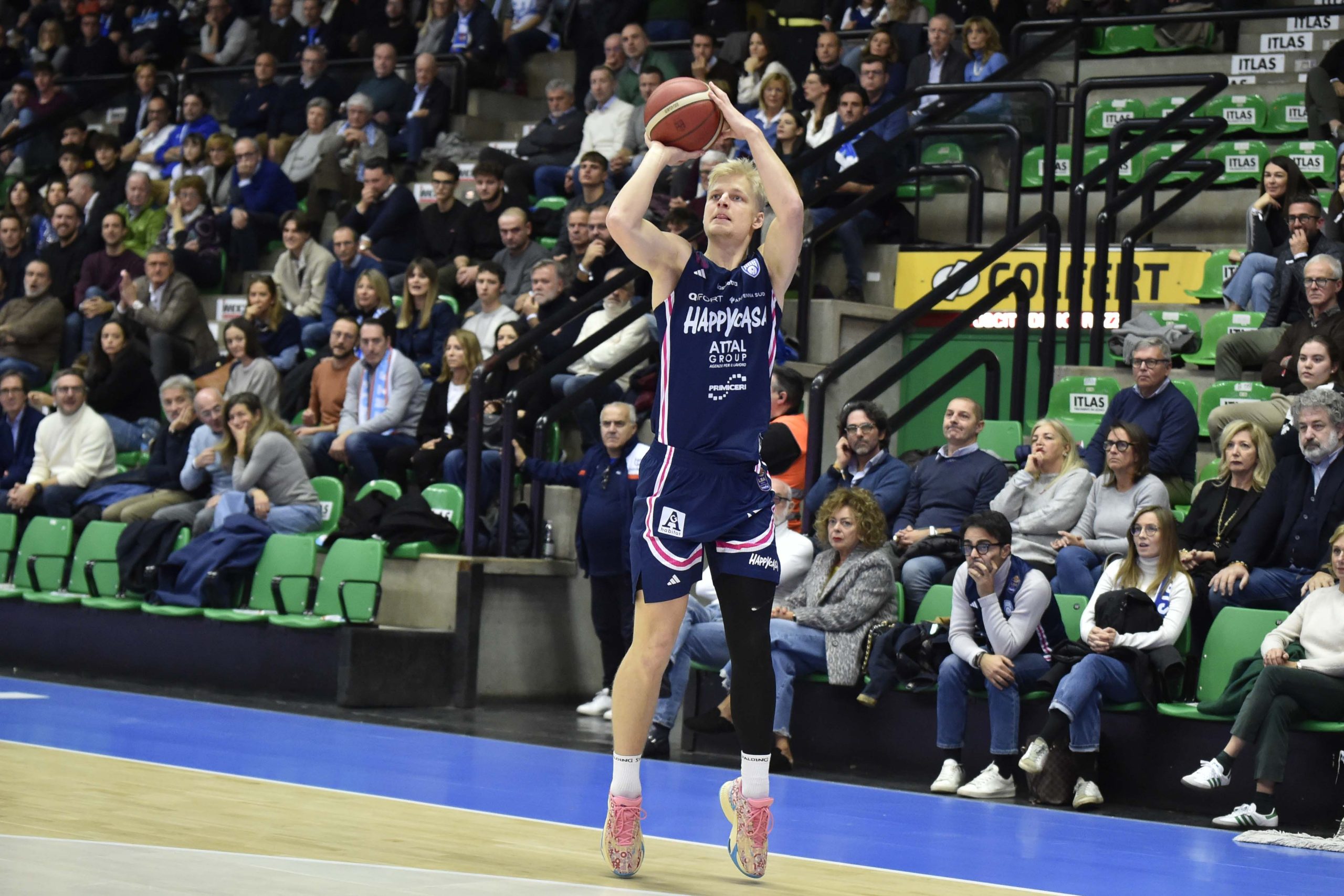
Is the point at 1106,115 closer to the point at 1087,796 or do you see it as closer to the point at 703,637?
the point at 703,637

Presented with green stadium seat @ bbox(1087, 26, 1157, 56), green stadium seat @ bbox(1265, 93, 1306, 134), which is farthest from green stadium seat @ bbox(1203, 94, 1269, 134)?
green stadium seat @ bbox(1087, 26, 1157, 56)

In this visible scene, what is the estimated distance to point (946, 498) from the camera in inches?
320

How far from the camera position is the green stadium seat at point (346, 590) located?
29.8 ft

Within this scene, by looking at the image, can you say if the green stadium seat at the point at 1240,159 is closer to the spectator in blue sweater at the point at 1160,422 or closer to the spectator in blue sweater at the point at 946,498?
the spectator in blue sweater at the point at 1160,422

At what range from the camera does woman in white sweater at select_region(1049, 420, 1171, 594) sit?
7527 mm

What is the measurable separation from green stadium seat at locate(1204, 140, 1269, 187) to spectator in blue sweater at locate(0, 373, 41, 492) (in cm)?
754

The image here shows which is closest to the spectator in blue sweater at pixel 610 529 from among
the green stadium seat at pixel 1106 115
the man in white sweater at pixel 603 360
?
the man in white sweater at pixel 603 360

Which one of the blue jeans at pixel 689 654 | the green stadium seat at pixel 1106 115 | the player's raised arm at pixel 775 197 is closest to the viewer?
the player's raised arm at pixel 775 197

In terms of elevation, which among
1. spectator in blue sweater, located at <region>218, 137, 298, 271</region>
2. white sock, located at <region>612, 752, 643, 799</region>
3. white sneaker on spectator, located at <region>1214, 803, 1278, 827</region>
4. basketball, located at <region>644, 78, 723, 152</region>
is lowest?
white sneaker on spectator, located at <region>1214, 803, 1278, 827</region>

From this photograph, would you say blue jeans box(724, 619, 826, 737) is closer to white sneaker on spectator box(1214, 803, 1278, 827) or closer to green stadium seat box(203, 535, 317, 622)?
white sneaker on spectator box(1214, 803, 1278, 827)

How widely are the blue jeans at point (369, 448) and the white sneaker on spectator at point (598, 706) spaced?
1.99m

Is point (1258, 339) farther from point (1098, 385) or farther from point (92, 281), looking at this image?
point (92, 281)

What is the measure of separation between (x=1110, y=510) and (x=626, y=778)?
147 inches

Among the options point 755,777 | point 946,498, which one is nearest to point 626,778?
point 755,777
